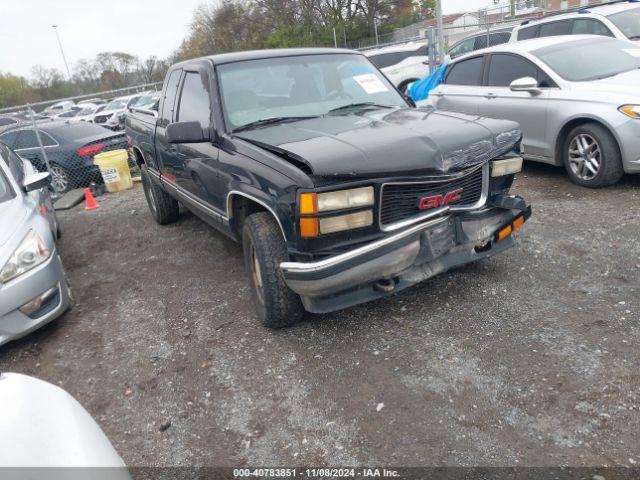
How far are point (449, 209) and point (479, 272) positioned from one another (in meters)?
1.10

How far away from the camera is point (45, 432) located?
163 cm

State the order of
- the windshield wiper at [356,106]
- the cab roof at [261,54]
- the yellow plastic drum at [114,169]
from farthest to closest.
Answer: the yellow plastic drum at [114,169]
the cab roof at [261,54]
the windshield wiper at [356,106]

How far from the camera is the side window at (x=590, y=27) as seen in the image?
358 inches

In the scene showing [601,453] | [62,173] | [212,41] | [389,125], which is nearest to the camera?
[601,453]

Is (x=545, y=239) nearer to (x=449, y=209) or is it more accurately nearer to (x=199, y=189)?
(x=449, y=209)

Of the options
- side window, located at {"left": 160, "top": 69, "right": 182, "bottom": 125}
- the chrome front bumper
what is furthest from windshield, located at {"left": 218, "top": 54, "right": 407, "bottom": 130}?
the chrome front bumper

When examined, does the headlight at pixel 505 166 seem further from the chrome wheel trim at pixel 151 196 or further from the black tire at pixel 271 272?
the chrome wheel trim at pixel 151 196

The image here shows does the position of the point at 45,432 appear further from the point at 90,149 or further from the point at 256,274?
the point at 90,149

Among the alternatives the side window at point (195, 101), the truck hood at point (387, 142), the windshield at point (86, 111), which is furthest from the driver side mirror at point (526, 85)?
the windshield at point (86, 111)

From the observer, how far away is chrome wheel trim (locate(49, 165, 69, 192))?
967 cm

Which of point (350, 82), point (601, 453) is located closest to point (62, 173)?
point (350, 82)

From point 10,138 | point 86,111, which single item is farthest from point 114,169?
point 86,111

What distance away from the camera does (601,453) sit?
232 cm

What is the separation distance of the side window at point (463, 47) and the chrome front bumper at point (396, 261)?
1210cm
